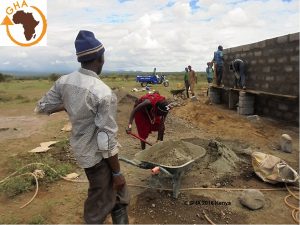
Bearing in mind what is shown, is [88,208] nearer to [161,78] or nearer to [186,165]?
[186,165]

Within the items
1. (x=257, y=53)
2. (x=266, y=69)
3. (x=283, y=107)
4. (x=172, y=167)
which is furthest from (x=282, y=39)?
(x=172, y=167)

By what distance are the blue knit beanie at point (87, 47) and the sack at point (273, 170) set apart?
3.34 metres

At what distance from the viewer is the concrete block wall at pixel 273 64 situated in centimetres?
867

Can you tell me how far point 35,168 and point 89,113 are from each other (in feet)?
11.6

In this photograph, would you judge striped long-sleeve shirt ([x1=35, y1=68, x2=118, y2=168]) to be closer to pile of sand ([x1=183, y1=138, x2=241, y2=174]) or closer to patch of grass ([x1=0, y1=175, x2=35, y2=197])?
patch of grass ([x1=0, y1=175, x2=35, y2=197])

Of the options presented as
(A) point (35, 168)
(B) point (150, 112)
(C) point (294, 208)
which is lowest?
(C) point (294, 208)

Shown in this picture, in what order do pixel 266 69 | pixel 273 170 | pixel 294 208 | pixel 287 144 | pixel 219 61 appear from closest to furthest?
pixel 294 208 → pixel 273 170 → pixel 287 144 → pixel 266 69 → pixel 219 61

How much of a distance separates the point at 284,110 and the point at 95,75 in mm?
7601

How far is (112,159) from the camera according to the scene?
2703mm

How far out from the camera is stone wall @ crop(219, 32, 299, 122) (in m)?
8.69

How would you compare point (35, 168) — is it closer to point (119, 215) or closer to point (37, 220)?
point (37, 220)

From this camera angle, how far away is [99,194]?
2797 millimetres

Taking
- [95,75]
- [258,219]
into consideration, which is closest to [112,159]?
[95,75]

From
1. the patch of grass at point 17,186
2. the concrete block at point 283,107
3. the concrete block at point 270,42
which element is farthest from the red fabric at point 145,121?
the concrete block at point 270,42
